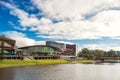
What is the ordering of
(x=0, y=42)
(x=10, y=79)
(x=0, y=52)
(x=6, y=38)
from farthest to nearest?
1. (x=6, y=38)
2. (x=0, y=42)
3. (x=0, y=52)
4. (x=10, y=79)

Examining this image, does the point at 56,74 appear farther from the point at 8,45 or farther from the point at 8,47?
the point at 8,45

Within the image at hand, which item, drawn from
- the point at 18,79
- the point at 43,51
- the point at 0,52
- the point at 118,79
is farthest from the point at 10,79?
the point at 43,51

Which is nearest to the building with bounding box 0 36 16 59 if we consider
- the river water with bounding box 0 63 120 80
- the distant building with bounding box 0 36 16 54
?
the distant building with bounding box 0 36 16 54

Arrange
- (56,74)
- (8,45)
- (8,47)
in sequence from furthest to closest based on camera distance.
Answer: (8,45) < (8,47) < (56,74)

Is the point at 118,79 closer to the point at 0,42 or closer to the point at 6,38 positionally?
the point at 0,42

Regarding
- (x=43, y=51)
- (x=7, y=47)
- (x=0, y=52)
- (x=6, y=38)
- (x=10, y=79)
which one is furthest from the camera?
(x=43, y=51)

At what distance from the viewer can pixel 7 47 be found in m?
151

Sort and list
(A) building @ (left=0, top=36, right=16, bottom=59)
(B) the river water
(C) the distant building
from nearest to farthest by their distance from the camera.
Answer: (B) the river water → (A) building @ (left=0, top=36, right=16, bottom=59) → (C) the distant building

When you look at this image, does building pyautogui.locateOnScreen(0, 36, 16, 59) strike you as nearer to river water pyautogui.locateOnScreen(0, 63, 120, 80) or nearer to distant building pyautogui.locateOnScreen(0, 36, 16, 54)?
distant building pyautogui.locateOnScreen(0, 36, 16, 54)

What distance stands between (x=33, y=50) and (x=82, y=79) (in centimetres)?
15173

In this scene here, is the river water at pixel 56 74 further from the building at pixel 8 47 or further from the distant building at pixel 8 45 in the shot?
the distant building at pixel 8 45

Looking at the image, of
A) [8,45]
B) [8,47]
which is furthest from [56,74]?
[8,45]

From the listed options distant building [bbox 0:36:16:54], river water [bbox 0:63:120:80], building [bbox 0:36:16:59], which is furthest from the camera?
distant building [bbox 0:36:16:54]

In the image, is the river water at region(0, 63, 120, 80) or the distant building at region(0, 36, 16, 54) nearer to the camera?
the river water at region(0, 63, 120, 80)
